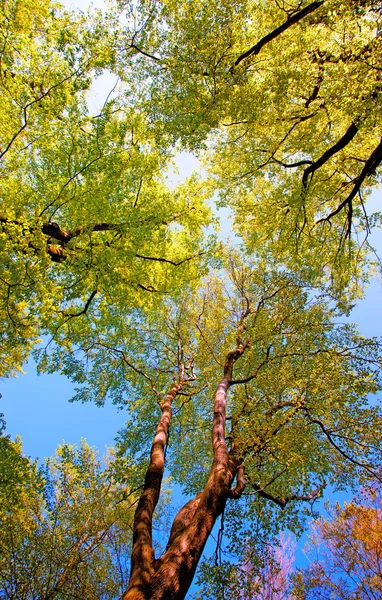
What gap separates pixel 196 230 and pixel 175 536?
8727 mm

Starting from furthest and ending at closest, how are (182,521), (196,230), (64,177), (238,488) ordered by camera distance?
(196,230)
(64,177)
(238,488)
(182,521)

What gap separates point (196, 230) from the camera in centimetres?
1091

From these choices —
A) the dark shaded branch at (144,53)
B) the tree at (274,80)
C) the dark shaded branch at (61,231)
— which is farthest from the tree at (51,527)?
the dark shaded branch at (144,53)

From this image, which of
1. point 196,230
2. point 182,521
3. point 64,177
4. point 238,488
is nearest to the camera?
point 182,521

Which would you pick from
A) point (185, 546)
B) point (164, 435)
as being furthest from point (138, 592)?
point (164, 435)

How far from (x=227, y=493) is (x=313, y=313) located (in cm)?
641

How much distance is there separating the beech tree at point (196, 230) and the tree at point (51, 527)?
1.48 meters

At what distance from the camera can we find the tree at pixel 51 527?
22.0 ft

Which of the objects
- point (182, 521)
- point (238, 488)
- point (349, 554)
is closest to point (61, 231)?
point (182, 521)

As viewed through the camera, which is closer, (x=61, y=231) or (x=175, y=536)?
(x=175, y=536)

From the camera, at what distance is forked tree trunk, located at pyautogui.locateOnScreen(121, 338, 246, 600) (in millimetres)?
3367

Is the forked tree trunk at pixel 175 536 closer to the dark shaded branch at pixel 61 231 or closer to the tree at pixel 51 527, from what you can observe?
the tree at pixel 51 527

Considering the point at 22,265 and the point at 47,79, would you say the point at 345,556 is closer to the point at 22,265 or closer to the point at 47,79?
the point at 22,265

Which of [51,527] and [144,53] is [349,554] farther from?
[144,53]
